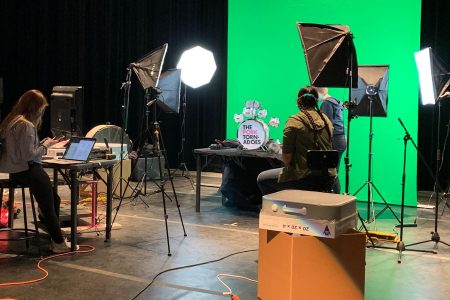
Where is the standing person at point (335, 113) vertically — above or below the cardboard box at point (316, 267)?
above

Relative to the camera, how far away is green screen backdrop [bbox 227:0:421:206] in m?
7.32

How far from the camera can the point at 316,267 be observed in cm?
268

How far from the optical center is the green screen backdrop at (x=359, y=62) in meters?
7.32

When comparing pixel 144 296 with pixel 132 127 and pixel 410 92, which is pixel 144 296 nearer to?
pixel 410 92

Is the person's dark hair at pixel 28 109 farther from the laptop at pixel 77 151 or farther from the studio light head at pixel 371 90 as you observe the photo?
the studio light head at pixel 371 90

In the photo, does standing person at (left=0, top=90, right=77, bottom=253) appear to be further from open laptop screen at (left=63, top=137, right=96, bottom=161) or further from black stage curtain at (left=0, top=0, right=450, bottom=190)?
black stage curtain at (left=0, top=0, right=450, bottom=190)

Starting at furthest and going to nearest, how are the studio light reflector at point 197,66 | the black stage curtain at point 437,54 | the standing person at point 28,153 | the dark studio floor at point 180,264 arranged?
1. the studio light reflector at point 197,66
2. the black stage curtain at point 437,54
3. the standing person at point 28,153
4. the dark studio floor at point 180,264

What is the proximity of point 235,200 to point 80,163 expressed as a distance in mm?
2640

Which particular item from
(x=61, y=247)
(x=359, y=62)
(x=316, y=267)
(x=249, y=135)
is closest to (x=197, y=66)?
(x=359, y=62)

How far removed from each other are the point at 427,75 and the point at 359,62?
234cm

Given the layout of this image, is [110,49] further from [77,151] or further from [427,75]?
[427,75]

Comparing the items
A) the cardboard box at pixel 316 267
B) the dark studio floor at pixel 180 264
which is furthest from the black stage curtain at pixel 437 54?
the cardboard box at pixel 316 267

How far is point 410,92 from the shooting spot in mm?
7262

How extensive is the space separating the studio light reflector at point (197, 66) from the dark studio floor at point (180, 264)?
10.5ft
